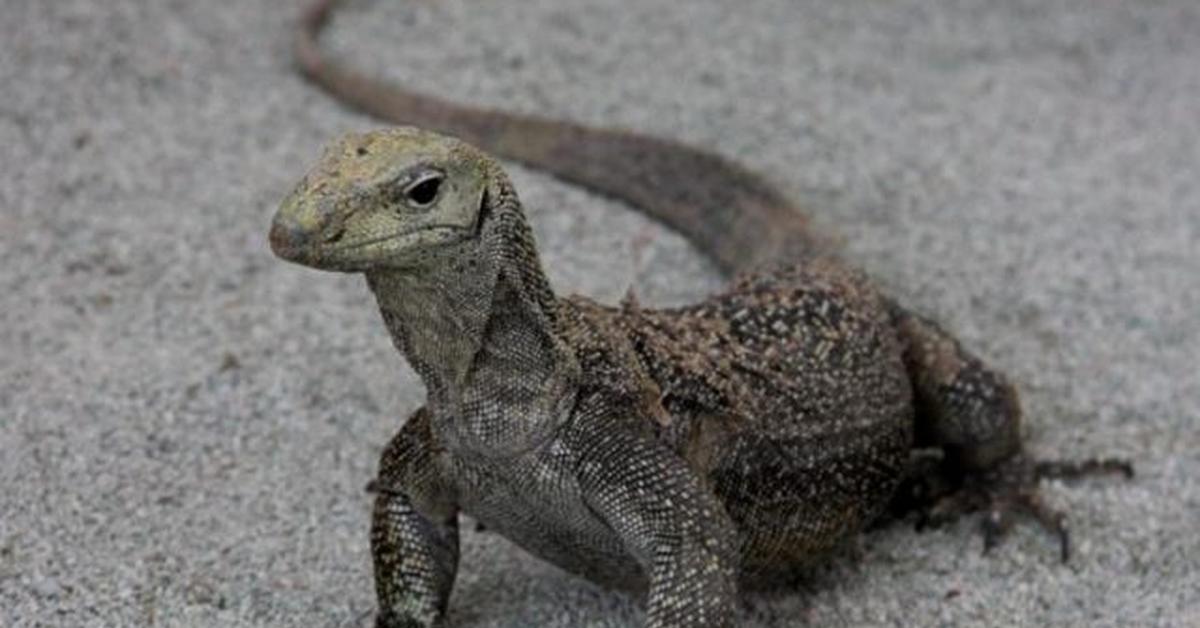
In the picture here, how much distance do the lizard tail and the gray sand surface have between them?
126mm

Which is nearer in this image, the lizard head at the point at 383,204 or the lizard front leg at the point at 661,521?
the lizard head at the point at 383,204

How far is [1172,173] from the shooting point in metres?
9.30

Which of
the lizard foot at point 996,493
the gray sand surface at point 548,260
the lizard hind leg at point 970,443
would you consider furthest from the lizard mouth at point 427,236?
the lizard foot at point 996,493

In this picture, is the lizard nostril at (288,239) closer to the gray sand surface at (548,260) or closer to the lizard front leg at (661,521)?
the lizard front leg at (661,521)

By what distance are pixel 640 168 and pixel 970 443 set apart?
2562 mm

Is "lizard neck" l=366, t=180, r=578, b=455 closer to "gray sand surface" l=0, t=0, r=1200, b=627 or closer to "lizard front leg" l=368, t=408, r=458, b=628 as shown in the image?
"lizard front leg" l=368, t=408, r=458, b=628

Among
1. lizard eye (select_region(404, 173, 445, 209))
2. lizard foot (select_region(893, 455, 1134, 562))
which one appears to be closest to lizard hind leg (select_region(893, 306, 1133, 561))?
lizard foot (select_region(893, 455, 1134, 562))

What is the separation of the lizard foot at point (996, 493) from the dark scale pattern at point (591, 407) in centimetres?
37

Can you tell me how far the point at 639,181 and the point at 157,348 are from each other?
2428mm

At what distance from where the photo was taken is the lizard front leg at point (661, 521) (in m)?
5.08

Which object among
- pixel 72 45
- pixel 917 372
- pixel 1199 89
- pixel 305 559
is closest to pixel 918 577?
pixel 917 372

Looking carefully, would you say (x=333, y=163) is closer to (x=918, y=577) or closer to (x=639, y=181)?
(x=918, y=577)

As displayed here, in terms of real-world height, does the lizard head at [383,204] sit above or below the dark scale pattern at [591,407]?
above

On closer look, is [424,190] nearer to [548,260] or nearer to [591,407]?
[591,407]
